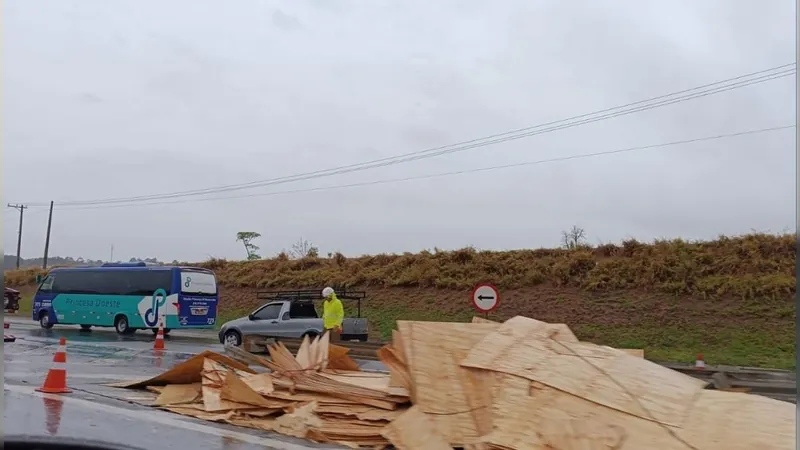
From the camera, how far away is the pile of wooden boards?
6203 millimetres

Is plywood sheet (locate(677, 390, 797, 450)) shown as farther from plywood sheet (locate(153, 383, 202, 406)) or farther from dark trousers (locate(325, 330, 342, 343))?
dark trousers (locate(325, 330, 342, 343))

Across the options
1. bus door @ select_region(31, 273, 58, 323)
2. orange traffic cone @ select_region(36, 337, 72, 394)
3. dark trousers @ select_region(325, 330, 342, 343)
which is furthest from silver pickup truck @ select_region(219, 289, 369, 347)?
bus door @ select_region(31, 273, 58, 323)

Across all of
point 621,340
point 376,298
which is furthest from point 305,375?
point 376,298

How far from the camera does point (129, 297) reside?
28.9 m

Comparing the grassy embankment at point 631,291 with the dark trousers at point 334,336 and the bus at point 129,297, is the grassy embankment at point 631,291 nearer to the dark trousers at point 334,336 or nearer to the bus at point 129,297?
the bus at point 129,297

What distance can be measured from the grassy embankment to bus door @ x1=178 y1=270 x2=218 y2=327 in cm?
687

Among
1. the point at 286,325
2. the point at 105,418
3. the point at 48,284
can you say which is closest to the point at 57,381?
the point at 105,418

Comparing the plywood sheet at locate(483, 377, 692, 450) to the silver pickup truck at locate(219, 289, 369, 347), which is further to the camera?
the silver pickup truck at locate(219, 289, 369, 347)

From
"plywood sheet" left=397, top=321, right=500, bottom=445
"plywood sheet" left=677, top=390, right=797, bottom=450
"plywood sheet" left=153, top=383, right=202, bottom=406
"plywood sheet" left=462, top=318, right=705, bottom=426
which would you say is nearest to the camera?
"plywood sheet" left=677, top=390, right=797, bottom=450

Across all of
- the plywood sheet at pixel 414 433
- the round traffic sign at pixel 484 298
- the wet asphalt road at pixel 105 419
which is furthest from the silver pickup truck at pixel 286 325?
the plywood sheet at pixel 414 433

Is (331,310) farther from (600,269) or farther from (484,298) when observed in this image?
(600,269)

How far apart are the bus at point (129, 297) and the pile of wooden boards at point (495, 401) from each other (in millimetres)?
18827

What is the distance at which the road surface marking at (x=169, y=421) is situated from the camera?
7496mm

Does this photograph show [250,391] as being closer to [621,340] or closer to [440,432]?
[440,432]
